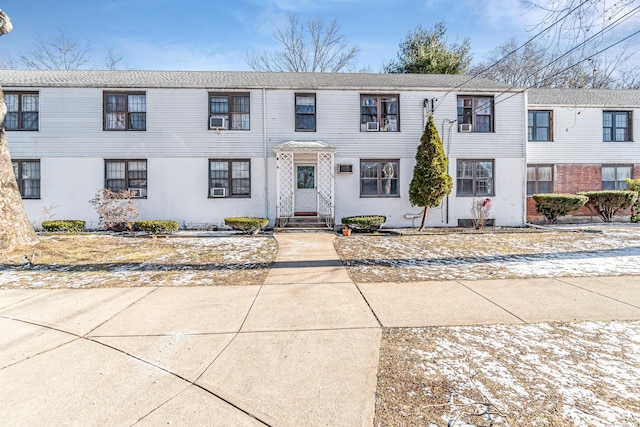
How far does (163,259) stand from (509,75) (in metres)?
30.5

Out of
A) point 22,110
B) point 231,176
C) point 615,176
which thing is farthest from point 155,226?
point 615,176

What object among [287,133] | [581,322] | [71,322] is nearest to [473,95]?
[287,133]

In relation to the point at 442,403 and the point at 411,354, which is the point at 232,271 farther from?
the point at 442,403

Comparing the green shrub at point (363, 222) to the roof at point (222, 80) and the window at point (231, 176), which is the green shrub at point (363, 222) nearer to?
the window at point (231, 176)

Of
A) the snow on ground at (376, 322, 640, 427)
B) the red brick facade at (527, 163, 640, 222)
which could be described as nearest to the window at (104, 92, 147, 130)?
the snow on ground at (376, 322, 640, 427)

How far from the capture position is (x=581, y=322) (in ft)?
12.3

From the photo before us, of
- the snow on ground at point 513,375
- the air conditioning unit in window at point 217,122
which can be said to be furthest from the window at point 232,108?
the snow on ground at point 513,375

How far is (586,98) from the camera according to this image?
15.8 metres

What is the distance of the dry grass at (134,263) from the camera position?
220 inches

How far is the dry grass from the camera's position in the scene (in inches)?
220

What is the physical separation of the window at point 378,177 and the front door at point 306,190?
207 centimetres

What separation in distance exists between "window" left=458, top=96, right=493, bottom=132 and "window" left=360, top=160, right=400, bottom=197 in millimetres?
3631

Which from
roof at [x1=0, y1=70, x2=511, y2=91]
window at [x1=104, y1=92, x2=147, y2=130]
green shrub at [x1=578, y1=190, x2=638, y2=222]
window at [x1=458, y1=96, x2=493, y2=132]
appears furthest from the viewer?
green shrub at [x1=578, y1=190, x2=638, y2=222]

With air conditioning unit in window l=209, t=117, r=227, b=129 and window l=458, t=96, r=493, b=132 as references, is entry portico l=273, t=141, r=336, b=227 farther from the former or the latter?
window l=458, t=96, r=493, b=132
